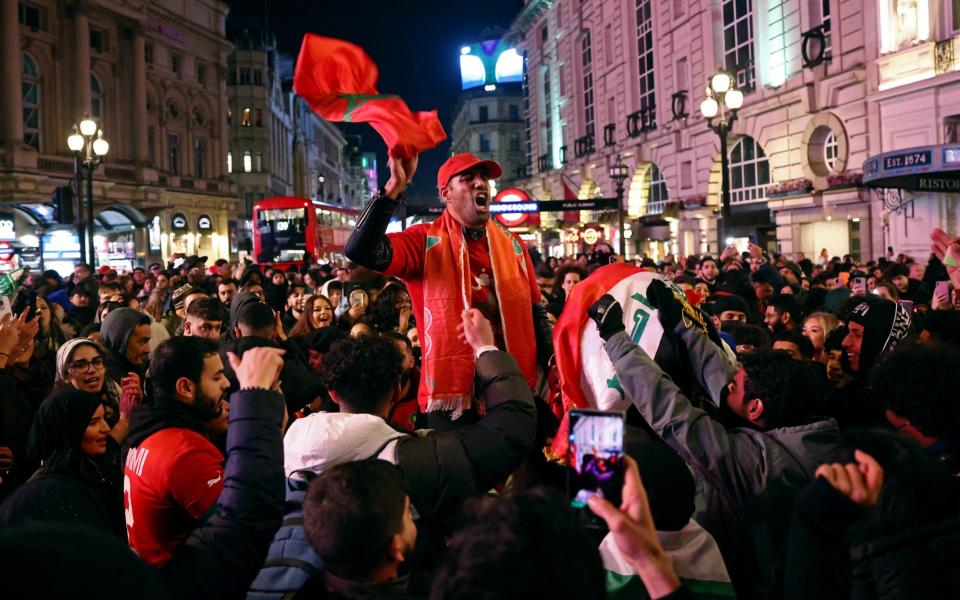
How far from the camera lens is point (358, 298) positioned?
29.7 ft

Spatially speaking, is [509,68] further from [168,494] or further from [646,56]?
[168,494]

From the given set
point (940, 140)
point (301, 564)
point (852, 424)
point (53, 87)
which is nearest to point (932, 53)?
point (940, 140)

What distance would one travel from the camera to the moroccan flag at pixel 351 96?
4.29 metres

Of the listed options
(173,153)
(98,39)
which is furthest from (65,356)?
(173,153)

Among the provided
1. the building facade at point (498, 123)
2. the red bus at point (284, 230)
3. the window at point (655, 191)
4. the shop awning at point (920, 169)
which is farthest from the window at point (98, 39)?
the building facade at point (498, 123)

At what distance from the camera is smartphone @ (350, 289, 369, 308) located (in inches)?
353

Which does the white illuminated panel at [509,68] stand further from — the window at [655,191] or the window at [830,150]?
the window at [830,150]

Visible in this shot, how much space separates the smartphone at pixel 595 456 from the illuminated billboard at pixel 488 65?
8993 centimetres

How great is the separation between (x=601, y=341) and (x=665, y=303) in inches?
12.9

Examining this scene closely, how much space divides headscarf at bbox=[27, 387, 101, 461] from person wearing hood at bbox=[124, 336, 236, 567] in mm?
650

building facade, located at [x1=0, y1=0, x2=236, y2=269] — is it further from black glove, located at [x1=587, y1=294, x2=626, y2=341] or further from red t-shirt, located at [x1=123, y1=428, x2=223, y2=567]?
black glove, located at [x1=587, y1=294, x2=626, y2=341]

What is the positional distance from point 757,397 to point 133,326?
5.09 meters

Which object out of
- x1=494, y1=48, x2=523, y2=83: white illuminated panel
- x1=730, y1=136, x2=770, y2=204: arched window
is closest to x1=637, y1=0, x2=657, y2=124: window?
x1=730, y1=136, x2=770, y2=204: arched window

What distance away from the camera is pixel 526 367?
14.6ft
